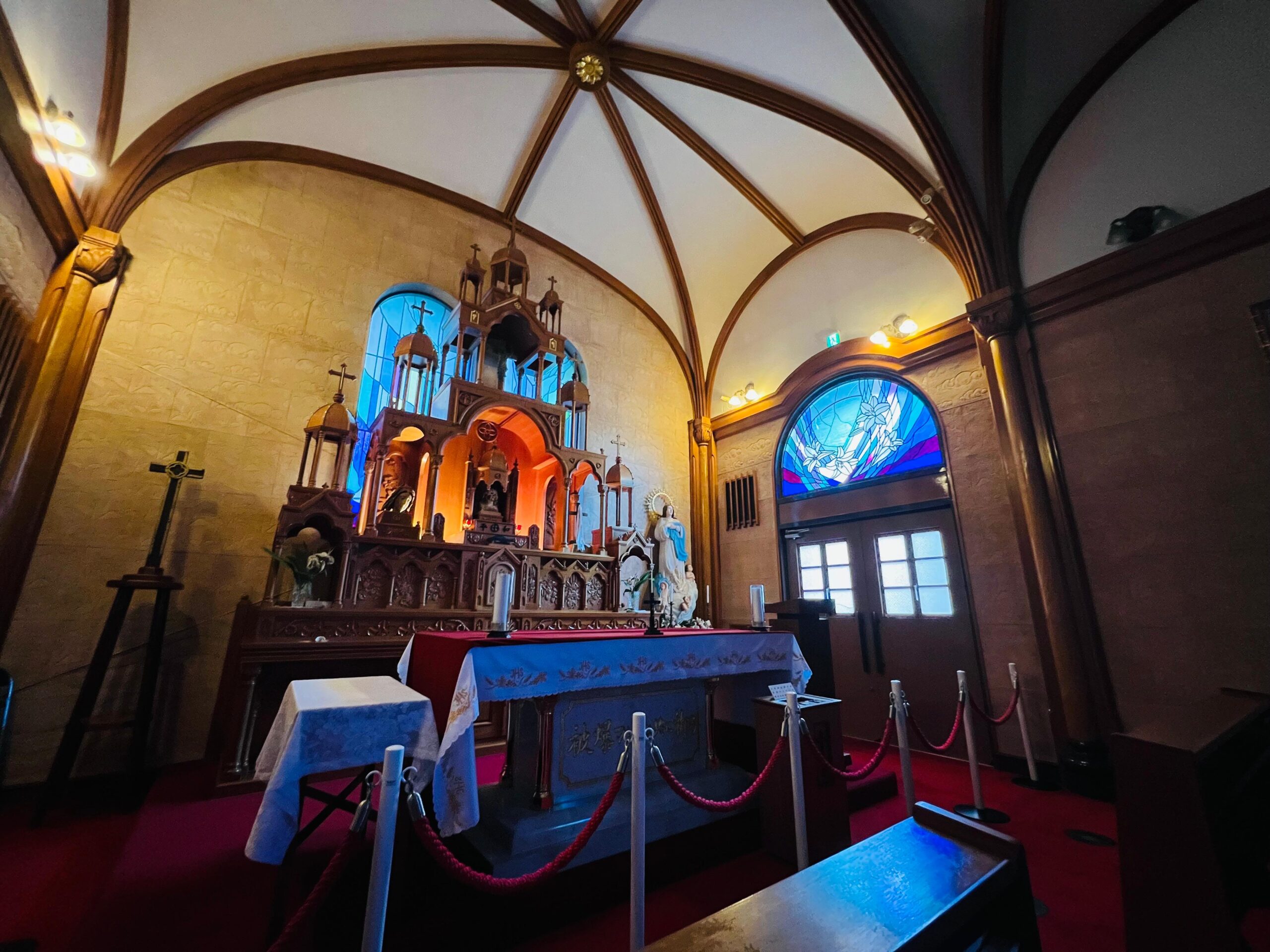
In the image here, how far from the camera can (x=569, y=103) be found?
646 cm

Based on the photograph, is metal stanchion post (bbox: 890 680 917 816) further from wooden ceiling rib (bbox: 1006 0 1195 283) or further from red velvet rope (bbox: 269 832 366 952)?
wooden ceiling rib (bbox: 1006 0 1195 283)

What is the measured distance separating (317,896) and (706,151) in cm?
802

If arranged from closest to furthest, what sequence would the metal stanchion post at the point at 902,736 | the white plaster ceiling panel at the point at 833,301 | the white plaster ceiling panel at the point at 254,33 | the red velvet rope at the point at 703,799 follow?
the red velvet rope at the point at 703,799 < the metal stanchion post at the point at 902,736 < the white plaster ceiling panel at the point at 254,33 < the white plaster ceiling panel at the point at 833,301

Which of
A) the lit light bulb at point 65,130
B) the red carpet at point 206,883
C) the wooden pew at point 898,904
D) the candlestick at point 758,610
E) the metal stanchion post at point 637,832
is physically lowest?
the red carpet at point 206,883

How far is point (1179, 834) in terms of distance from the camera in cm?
173

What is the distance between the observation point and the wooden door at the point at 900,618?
5562mm

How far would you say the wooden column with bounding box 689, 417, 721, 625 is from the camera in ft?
26.7

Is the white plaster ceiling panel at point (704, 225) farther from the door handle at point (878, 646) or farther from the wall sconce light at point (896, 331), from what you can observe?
the door handle at point (878, 646)

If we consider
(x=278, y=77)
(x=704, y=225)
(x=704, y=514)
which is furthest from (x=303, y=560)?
(x=704, y=225)

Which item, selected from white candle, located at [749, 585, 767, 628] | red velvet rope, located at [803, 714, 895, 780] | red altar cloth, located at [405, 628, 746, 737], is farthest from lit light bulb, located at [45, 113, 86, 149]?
red velvet rope, located at [803, 714, 895, 780]

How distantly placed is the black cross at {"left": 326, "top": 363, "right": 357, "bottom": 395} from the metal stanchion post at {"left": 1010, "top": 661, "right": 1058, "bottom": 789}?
656cm

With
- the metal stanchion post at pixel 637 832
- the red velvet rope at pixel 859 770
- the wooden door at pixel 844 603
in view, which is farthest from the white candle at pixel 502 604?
the wooden door at pixel 844 603

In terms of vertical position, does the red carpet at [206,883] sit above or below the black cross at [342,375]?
below

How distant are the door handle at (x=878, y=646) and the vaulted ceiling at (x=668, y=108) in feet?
12.4
